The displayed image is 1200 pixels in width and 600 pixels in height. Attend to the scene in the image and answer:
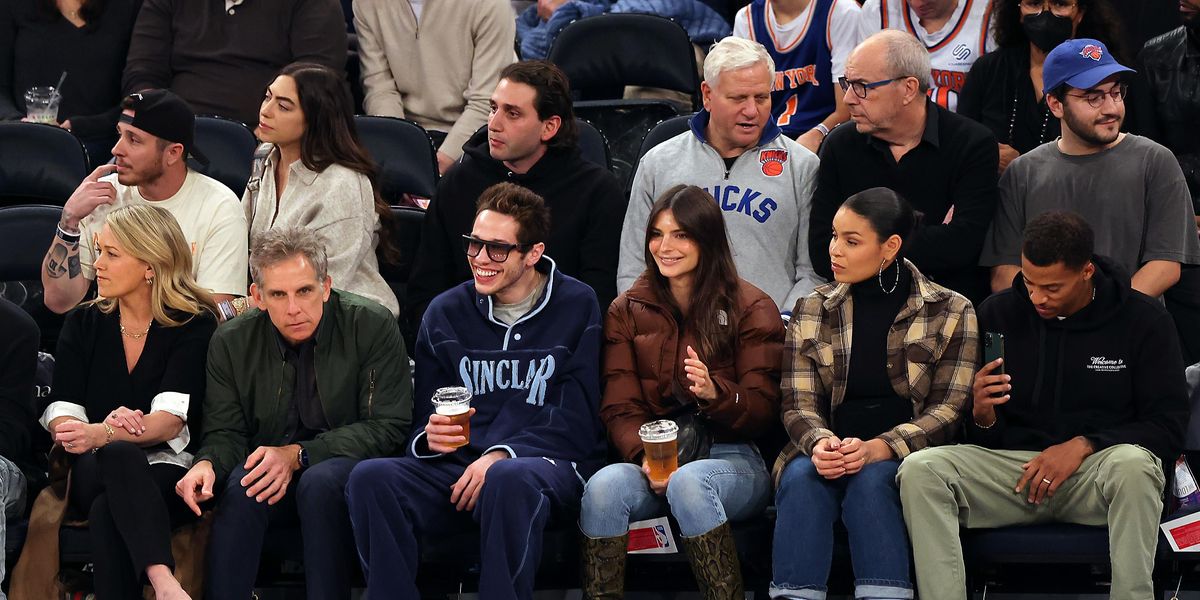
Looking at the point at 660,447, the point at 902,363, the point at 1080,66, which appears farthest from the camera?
the point at 1080,66

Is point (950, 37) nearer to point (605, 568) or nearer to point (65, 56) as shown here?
Answer: point (605, 568)

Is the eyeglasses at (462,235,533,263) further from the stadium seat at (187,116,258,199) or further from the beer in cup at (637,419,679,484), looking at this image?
the stadium seat at (187,116,258,199)

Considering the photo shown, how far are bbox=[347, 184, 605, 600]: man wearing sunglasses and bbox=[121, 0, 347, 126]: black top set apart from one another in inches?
78.9

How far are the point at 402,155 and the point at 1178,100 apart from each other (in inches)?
110

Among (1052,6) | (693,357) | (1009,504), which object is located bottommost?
(1009,504)

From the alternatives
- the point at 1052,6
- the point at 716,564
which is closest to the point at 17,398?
the point at 716,564

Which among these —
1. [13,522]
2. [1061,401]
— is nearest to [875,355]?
[1061,401]

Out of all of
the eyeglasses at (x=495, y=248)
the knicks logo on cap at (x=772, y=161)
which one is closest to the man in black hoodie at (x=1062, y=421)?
the knicks logo on cap at (x=772, y=161)

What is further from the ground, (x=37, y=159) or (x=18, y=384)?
(x=37, y=159)

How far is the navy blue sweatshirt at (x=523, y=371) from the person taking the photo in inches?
169

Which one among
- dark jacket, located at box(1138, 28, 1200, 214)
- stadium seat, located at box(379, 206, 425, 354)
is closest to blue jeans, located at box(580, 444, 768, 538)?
stadium seat, located at box(379, 206, 425, 354)

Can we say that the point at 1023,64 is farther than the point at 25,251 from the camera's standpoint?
Yes

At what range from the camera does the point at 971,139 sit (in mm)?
4742

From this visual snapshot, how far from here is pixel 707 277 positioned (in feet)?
14.2
